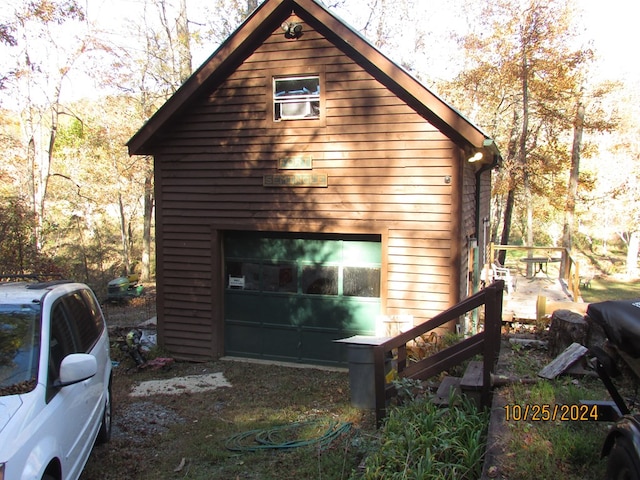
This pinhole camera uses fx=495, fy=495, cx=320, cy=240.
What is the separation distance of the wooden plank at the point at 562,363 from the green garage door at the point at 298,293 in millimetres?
4580

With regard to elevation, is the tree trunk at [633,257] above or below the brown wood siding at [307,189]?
below

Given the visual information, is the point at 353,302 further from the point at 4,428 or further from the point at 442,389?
the point at 4,428

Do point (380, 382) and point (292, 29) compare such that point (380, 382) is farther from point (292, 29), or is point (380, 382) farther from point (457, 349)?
point (292, 29)

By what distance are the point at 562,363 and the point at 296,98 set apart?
22.1 feet

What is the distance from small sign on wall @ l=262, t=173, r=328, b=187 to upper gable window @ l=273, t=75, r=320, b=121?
1.11m

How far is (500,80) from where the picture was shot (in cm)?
2497

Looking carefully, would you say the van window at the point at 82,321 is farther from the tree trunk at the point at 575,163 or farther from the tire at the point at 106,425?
the tree trunk at the point at 575,163

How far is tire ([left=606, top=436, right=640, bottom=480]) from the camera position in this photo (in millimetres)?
2703

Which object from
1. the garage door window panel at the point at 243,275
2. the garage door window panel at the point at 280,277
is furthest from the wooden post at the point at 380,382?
the garage door window panel at the point at 243,275

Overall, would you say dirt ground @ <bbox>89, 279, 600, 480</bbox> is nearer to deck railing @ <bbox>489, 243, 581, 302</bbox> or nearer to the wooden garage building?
the wooden garage building

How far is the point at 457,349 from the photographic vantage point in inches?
214

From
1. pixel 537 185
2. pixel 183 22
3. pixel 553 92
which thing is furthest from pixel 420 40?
pixel 183 22

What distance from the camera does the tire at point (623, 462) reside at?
270 centimetres
